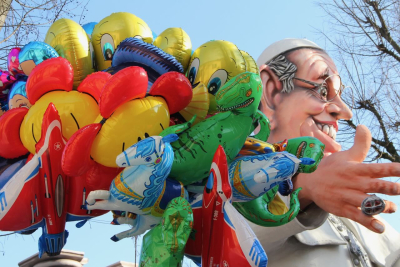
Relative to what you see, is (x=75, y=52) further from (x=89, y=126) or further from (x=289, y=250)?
(x=289, y=250)

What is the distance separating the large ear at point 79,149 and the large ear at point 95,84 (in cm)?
19

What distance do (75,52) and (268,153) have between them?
0.94 m

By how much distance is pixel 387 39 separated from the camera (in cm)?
541

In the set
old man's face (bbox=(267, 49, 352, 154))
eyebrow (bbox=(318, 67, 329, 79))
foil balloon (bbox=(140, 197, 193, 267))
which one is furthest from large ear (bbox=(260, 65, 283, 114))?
foil balloon (bbox=(140, 197, 193, 267))

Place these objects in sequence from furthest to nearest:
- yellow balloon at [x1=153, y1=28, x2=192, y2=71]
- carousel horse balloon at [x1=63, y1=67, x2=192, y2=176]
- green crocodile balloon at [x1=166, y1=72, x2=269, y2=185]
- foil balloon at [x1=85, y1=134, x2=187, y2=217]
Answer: yellow balloon at [x1=153, y1=28, x2=192, y2=71] → green crocodile balloon at [x1=166, y1=72, x2=269, y2=185] → carousel horse balloon at [x1=63, y1=67, x2=192, y2=176] → foil balloon at [x1=85, y1=134, x2=187, y2=217]

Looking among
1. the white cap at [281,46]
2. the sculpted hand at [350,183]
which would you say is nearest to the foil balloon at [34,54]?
the sculpted hand at [350,183]

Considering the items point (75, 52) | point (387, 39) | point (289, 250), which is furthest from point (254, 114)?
point (387, 39)

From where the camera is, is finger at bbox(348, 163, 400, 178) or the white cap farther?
the white cap

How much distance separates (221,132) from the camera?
1.97 m

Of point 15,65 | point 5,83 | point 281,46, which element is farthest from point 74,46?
point 281,46

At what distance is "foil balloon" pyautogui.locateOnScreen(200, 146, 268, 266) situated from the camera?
5.73ft

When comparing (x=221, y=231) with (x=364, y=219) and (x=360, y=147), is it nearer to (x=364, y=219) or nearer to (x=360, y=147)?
(x=364, y=219)

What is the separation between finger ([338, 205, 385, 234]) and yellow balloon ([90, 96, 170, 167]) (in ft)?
4.05

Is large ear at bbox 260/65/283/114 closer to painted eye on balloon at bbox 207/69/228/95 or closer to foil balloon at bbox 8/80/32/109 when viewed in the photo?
painted eye on balloon at bbox 207/69/228/95
